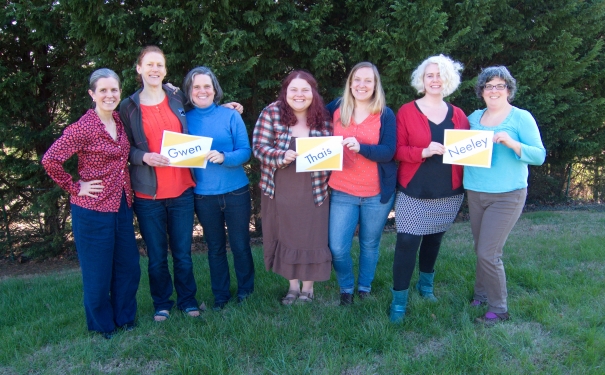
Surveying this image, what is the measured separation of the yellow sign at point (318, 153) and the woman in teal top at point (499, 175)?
1.10 metres

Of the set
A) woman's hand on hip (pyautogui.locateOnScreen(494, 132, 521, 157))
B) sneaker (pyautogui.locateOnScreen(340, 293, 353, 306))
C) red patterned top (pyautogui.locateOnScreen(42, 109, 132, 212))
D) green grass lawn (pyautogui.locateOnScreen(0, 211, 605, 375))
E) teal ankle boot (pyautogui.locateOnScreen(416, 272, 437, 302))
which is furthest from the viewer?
teal ankle boot (pyautogui.locateOnScreen(416, 272, 437, 302))

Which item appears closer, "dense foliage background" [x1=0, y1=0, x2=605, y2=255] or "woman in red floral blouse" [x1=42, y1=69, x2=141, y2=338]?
"woman in red floral blouse" [x1=42, y1=69, x2=141, y2=338]

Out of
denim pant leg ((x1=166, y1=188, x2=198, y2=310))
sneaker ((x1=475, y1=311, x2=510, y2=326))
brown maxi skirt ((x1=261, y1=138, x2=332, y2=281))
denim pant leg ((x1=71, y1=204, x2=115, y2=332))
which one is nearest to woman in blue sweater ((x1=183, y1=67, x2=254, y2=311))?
denim pant leg ((x1=166, y1=188, x2=198, y2=310))

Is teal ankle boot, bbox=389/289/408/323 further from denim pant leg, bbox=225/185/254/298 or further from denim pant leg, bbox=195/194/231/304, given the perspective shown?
denim pant leg, bbox=195/194/231/304

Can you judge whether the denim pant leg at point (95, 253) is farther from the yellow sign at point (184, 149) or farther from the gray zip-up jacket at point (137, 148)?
the yellow sign at point (184, 149)

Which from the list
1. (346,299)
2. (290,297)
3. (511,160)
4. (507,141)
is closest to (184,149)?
(290,297)

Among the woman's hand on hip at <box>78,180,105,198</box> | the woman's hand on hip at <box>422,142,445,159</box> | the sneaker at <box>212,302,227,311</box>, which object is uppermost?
the woman's hand on hip at <box>422,142,445,159</box>

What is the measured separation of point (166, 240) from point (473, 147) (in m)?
2.64

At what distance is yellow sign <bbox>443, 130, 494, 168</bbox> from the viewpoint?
329cm

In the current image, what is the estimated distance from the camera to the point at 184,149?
3.39 m

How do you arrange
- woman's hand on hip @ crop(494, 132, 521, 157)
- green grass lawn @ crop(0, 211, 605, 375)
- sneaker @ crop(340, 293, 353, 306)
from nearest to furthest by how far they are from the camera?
green grass lawn @ crop(0, 211, 605, 375) → woman's hand on hip @ crop(494, 132, 521, 157) → sneaker @ crop(340, 293, 353, 306)

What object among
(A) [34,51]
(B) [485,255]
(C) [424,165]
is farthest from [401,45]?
(A) [34,51]

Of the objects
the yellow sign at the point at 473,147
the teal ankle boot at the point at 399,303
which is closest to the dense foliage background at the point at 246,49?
the yellow sign at the point at 473,147

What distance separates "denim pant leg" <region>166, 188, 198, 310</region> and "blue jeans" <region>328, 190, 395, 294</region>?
124 cm
